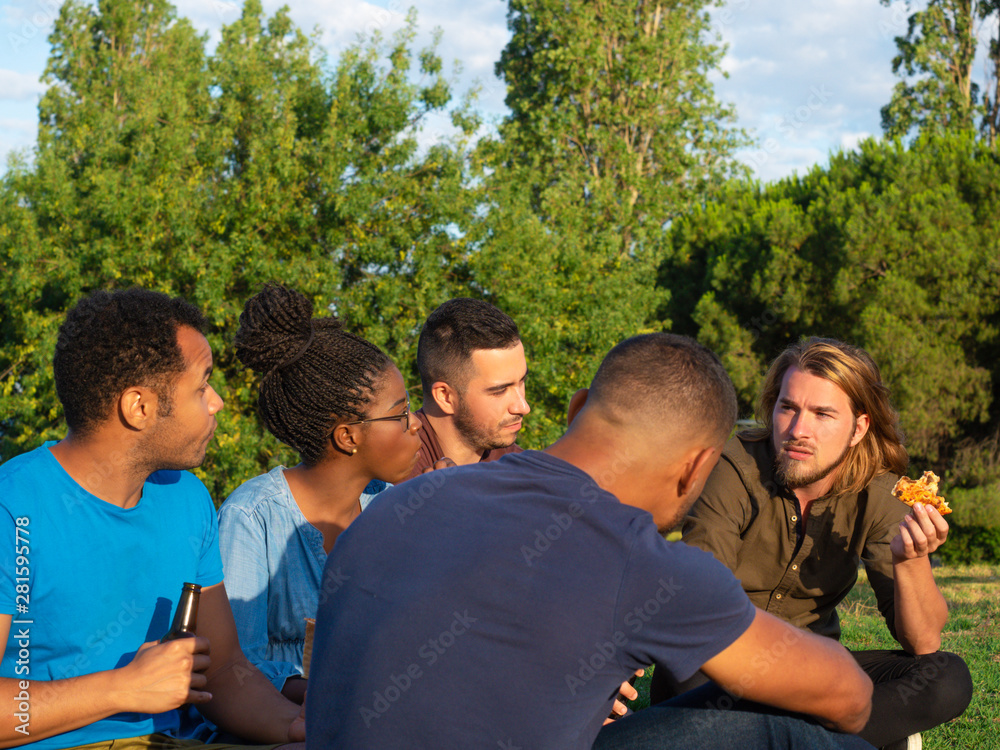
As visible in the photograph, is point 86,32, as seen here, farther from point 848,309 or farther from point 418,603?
point 418,603

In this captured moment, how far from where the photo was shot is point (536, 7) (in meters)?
25.0

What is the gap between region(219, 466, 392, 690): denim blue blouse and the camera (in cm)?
289

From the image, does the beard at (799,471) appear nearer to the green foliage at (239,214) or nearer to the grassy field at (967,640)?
the grassy field at (967,640)

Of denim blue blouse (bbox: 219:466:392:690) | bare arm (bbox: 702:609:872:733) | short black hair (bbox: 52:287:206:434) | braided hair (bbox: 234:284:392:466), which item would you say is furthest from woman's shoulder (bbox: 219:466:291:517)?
bare arm (bbox: 702:609:872:733)

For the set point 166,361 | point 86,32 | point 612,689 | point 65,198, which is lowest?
point 612,689

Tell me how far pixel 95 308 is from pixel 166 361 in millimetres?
248

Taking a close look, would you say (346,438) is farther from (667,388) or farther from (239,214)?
(239,214)

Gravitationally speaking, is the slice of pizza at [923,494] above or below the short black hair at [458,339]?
below

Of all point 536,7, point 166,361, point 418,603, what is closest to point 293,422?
point 166,361

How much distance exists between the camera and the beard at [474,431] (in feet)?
14.8

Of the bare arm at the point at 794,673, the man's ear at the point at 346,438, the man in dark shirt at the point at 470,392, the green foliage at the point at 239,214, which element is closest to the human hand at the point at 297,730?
the man's ear at the point at 346,438
